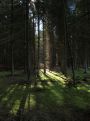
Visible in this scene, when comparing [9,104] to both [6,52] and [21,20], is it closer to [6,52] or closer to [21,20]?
[21,20]

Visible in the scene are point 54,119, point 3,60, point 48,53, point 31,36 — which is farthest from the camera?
point 3,60

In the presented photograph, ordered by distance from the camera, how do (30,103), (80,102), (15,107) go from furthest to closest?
(80,102) → (30,103) → (15,107)

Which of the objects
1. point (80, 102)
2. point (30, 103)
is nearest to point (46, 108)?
point (30, 103)

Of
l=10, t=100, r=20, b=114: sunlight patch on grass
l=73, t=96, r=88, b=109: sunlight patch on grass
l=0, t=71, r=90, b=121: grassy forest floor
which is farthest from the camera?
l=73, t=96, r=88, b=109: sunlight patch on grass

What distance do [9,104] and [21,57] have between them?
32.9 m

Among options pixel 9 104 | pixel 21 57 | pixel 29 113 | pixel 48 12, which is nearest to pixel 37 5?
pixel 48 12

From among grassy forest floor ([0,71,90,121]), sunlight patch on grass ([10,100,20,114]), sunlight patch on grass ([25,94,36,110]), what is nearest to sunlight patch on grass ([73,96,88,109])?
grassy forest floor ([0,71,90,121])

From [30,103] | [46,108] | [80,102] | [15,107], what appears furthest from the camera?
[80,102]

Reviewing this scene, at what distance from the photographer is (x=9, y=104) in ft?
38.9

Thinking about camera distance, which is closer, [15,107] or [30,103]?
[15,107]

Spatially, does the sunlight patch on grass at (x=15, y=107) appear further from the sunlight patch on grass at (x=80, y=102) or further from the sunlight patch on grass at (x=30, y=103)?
the sunlight patch on grass at (x=80, y=102)

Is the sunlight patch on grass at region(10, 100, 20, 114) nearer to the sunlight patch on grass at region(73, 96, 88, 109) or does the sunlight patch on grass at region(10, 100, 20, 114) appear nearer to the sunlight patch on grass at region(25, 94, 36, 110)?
the sunlight patch on grass at region(25, 94, 36, 110)

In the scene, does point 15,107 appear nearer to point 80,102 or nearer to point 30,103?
point 30,103

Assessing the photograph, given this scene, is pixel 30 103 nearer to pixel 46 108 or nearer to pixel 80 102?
pixel 46 108
